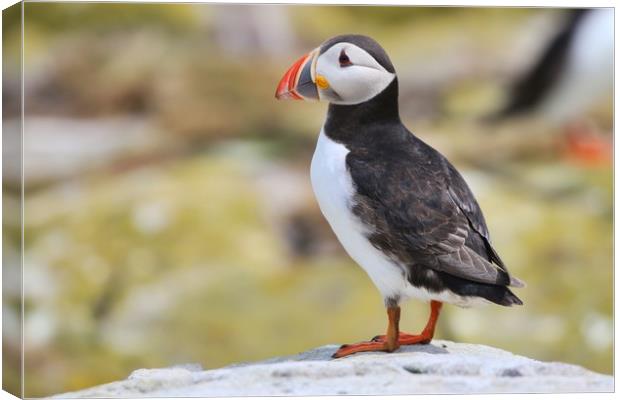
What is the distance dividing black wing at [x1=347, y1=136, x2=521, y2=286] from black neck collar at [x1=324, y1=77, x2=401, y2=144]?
0.35ft

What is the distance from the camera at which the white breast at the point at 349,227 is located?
5.42 m

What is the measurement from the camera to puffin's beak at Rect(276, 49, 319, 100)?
5.61 m

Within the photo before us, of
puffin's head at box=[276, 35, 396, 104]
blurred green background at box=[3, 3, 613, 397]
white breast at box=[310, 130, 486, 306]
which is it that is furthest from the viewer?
blurred green background at box=[3, 3, 613, 397]

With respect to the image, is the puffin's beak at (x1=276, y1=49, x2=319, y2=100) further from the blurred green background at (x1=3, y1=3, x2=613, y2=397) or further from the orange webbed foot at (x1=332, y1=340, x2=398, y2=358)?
the orange webbed foot at (x1=332, y1=340, x2=398, y2=358)

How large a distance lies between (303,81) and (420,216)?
2.73ft

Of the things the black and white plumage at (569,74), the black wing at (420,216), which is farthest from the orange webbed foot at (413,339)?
the black and white plumage at (569,74)

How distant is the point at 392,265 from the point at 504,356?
34.8 inches

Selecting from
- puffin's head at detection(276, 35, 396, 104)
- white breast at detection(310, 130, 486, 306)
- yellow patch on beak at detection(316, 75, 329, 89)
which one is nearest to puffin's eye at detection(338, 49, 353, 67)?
puffin's head at detection(276, 35, 396, 104)

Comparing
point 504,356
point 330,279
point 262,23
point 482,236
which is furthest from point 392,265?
point 262,23

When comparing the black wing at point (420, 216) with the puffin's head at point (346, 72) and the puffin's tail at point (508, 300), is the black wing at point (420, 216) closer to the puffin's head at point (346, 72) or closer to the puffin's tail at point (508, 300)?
the puffin's tail at point (508, 300)

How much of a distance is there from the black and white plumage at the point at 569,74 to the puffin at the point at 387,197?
138cm

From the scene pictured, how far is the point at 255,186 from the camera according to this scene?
6836 millimetres

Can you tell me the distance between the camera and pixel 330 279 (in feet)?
22.5

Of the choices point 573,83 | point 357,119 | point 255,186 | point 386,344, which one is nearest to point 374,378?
point 386,344
